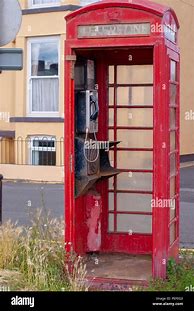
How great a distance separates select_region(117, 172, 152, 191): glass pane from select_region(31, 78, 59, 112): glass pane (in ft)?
32.4

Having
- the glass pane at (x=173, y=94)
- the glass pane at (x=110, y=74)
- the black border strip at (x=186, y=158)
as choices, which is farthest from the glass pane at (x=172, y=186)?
the black border strip at (x=186, y=158)

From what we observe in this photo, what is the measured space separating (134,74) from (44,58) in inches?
401

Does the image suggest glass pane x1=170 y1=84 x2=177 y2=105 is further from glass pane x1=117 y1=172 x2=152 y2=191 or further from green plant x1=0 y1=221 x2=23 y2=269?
green plant x1=0 y1=221 x2=23 y2=269

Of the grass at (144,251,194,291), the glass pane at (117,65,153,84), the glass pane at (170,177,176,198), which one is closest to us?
the grass at (144,251,194,291)

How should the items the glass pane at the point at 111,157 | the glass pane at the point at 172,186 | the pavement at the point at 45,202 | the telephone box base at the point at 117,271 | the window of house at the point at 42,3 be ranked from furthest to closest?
the window of house at the point at 42,3
the pavement at the point at 45,202
the glass pane at the point at 111,157
the glass pane at the point at 172,186
the telephone box base at the point at 117,271

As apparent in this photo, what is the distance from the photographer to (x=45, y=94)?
715 inches

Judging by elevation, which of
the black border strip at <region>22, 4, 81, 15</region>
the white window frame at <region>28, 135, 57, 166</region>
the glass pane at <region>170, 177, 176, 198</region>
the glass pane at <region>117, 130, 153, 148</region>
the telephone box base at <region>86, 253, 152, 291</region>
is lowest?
the telephone box base at <region>86, 253, 152, 291</region>

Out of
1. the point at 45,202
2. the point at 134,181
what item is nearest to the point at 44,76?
the point at 45,202

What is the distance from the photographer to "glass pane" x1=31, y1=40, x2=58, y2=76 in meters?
17.9

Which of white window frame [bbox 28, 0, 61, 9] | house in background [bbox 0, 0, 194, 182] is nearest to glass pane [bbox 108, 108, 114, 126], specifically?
house in background [bbox 0, 0, 194, 182]

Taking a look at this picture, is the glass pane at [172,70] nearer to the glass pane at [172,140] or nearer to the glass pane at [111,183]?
the glass pane at [172,140]

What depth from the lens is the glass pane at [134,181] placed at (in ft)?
26.9

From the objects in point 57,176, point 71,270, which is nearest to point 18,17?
point 71,270

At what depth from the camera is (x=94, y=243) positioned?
26.7ft
